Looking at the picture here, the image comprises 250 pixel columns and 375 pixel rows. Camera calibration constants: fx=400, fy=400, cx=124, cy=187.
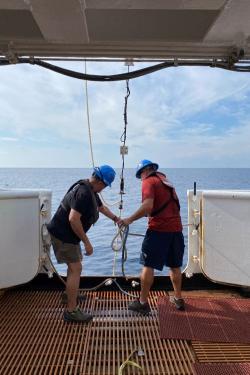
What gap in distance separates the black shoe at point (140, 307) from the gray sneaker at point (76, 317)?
21.3 inches

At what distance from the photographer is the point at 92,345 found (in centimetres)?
382

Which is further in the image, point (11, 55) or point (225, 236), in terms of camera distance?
point (225, 236)

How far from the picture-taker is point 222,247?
4.99 m

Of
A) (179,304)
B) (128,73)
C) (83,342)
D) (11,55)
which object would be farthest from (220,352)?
(11,55)

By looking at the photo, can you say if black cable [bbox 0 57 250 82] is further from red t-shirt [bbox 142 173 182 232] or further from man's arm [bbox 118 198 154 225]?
man's arm [bbox 118 198 154 225]

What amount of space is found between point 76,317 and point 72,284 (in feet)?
1.14

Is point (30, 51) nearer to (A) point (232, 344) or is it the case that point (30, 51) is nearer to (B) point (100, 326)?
(B) point (100, 326)

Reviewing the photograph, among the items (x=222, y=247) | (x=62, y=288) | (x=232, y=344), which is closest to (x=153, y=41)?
(x=222, y=247)

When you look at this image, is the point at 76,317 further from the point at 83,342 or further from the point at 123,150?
the point at 123,150

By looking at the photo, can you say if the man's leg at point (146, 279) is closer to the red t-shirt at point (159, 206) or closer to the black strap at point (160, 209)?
the red t-shirt at point (159, 206)

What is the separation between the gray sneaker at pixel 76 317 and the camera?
169 inches

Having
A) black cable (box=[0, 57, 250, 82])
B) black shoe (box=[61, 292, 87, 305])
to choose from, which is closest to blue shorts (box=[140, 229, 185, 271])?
black shoe (box=[61, 292, 87, 305])

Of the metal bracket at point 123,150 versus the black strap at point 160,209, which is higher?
the metal bracket at point 123,150

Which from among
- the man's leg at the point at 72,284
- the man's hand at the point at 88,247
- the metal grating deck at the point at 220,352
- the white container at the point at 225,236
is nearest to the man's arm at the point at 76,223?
the man's hand at the point at 88,247
